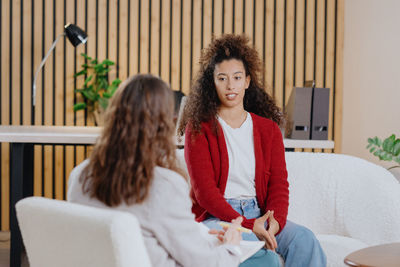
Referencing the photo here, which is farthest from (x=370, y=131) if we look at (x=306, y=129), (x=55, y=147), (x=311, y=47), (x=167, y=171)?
(x=167, y=171)

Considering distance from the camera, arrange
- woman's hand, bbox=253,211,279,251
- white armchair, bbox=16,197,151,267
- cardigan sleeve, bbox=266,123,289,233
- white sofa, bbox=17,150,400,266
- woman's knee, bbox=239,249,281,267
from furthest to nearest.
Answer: white sofa, bbox=17,150,400,266 → cardigan sleeve, bbox=266,123,289,233 → woman's hand, bbox=253,211,279,251 → woman's knee, bbox=239,249,281,267 → white armchair, bbox=16,197,151,267

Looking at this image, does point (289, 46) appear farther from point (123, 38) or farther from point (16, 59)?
point (16, 59)

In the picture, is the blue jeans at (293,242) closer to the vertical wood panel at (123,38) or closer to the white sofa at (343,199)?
the white sofa at (343,199)

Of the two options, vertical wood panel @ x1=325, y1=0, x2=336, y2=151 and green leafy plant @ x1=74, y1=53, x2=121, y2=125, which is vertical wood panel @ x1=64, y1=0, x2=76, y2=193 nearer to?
green leafy plant @ x1=74, y1=53, x2=121, y2=125

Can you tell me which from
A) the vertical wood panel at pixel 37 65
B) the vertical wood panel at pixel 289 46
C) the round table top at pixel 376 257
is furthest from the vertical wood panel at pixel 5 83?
the round table top at pixel 376 257

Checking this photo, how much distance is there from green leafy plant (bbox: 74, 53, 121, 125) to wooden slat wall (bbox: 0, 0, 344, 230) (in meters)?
0.09

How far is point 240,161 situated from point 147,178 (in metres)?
0.91

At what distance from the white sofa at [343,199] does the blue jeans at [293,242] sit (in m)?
0.28

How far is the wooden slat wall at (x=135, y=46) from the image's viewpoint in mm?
4684

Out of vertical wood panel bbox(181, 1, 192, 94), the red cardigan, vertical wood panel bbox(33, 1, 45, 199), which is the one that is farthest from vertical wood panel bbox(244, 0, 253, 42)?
the red cardigan

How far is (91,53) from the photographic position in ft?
15.5

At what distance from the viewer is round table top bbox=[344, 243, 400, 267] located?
4.69 ft

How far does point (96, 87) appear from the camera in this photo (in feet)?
15.4

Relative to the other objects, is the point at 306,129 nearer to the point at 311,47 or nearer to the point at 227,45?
the point at 227,45
